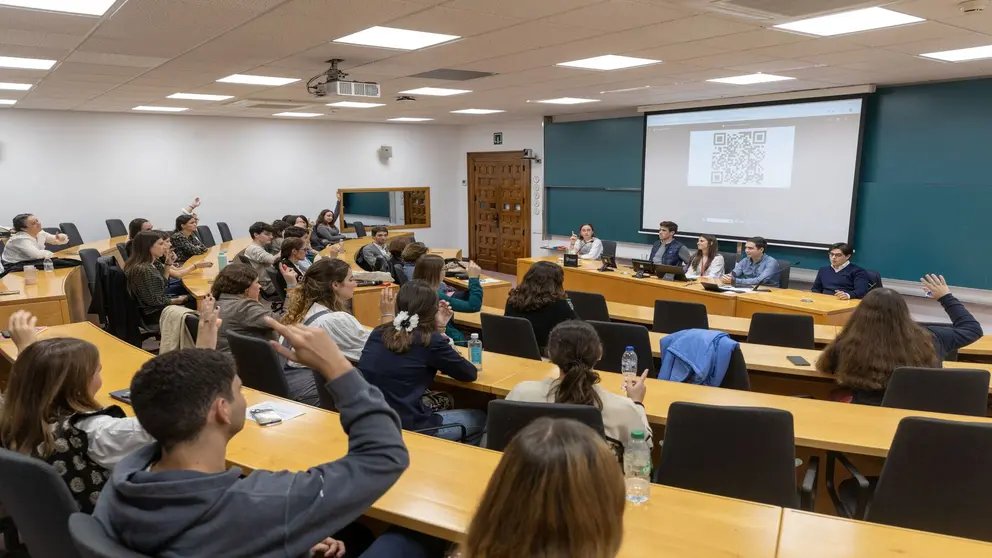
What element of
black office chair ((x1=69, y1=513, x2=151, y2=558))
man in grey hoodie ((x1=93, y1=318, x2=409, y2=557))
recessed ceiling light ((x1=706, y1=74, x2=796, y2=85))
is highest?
recessed ceiling light ((x1=706, y1=74, x2=796, y2=85))

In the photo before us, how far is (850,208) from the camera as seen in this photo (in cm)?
754

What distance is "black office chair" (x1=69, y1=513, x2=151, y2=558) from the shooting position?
1282 millimetres

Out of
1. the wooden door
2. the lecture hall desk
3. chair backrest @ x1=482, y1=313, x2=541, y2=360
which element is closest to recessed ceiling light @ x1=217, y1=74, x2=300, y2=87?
chair backrest @ x1=482, y1=313, x2=541, y2=360

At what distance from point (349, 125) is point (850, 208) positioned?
29.6 ft

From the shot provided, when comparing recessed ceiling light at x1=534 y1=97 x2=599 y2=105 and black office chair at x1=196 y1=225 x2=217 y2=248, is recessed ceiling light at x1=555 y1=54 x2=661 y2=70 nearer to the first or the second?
recessed ceiling light at x1=534 y1=97 x2=599 y2=105

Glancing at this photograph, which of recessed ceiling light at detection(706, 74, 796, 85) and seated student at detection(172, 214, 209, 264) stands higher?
recessed ceiling light at detection(706, 74, 796, 85)

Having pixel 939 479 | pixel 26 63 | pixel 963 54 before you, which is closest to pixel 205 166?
pixel 26 63

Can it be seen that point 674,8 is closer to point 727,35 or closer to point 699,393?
point 727,35

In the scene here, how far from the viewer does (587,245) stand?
9.33m

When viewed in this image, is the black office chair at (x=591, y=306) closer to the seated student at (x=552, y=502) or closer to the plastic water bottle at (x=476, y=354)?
the plastic water bottle at (x=476, y=354)

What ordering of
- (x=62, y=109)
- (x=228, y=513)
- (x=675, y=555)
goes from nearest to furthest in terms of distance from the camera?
(x=228, y=513)
(x=675, y=555)
(x=62, y=109)

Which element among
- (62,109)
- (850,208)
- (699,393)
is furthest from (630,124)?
(62,109)

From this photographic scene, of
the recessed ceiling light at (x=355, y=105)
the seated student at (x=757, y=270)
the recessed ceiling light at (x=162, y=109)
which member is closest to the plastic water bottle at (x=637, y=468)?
the seated student at (x=757, y=270)

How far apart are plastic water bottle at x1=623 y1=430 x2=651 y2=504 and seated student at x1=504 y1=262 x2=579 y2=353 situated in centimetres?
219
